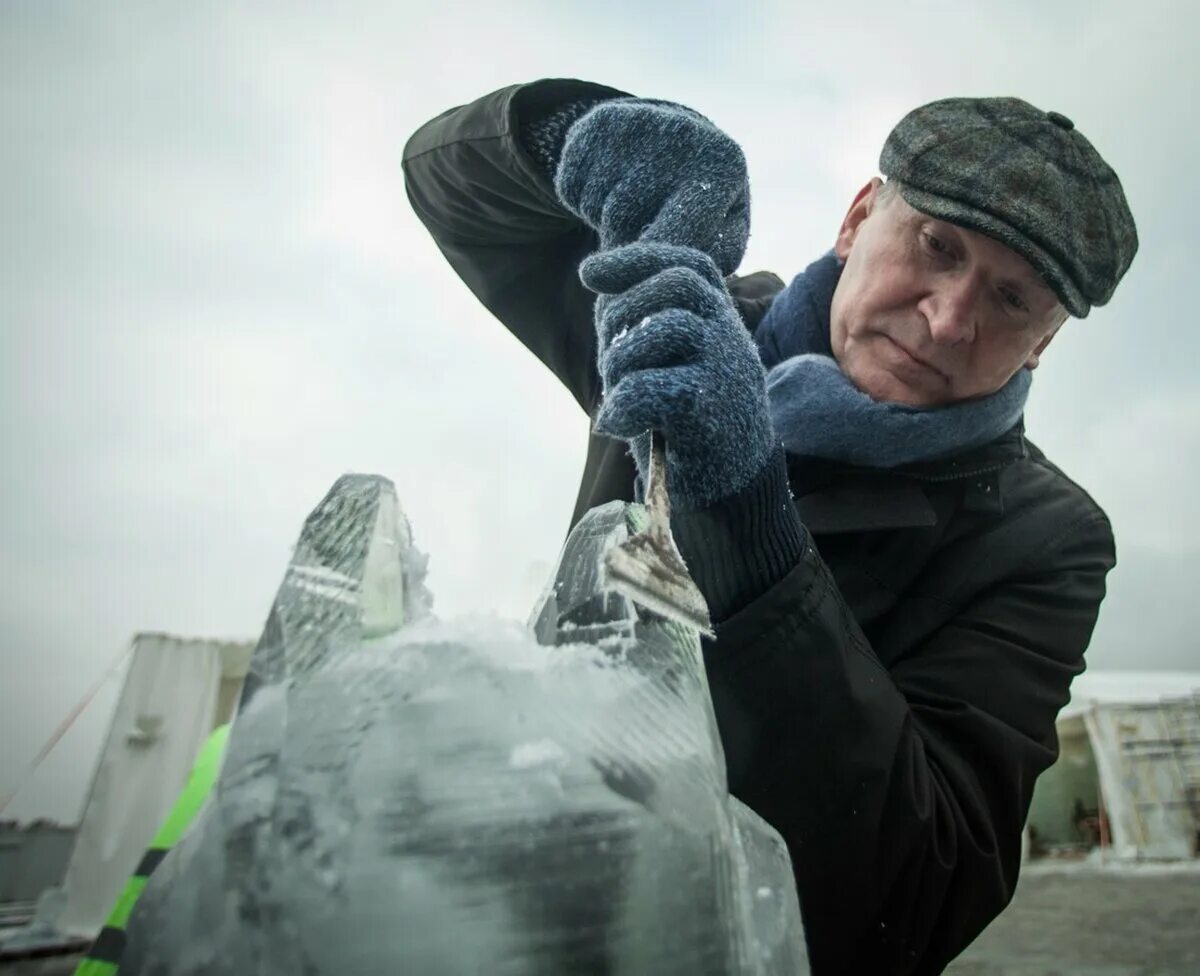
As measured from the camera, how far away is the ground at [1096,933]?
3.74 metres

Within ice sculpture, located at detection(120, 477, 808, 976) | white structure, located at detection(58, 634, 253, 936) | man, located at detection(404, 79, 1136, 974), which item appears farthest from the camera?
white structure, located at detection(58, 634, 253, 936)

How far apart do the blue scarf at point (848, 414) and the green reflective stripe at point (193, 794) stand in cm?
91

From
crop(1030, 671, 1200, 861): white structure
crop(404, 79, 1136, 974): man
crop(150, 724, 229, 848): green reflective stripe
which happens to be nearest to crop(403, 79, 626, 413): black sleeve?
crop(404, 79, 1136, 974): man

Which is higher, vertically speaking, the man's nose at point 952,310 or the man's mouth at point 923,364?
the man's nose at point 952,310

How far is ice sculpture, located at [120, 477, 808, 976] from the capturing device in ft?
1.22

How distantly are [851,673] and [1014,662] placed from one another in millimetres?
497

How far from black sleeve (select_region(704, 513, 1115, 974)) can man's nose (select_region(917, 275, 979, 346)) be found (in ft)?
1.40

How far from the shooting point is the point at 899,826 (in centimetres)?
90

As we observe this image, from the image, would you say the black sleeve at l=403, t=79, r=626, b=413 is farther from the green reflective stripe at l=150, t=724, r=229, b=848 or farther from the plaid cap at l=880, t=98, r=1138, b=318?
the green reflective stripe at l=150, t=724, r=229, b=848

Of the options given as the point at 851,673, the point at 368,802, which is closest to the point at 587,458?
the point at 851,673

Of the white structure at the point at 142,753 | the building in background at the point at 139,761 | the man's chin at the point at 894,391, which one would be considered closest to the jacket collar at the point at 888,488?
the man's chin at the point at 894,391

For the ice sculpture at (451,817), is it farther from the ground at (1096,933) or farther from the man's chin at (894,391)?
the ground at (1096,933)

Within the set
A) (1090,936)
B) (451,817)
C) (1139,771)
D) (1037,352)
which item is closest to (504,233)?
(1037,352)

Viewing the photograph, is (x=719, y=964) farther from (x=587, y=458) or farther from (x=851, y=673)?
(x=587, y=458)
